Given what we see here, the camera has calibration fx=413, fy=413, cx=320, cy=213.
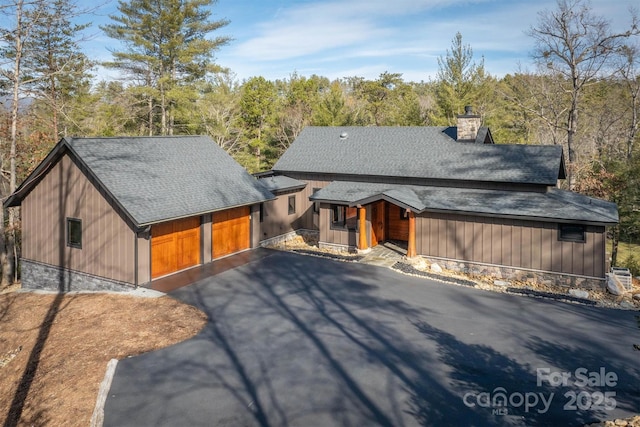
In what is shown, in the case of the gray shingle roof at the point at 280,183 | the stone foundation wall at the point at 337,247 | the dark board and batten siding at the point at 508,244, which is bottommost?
the stone foundation wall at the point at 337,247

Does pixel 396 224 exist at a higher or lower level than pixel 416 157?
lower

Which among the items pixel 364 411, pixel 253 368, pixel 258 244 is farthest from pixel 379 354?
pixel 258 244

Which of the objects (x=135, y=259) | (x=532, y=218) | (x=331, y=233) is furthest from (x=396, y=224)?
(x=135, y=259)

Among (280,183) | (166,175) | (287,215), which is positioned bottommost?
(287,215)

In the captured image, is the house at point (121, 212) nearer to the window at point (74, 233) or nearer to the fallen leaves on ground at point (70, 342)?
the window at point (74, 233)

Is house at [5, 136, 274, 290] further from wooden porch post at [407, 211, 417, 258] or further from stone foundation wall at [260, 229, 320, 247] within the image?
wooden porch post at [407, 211, 417, 258]

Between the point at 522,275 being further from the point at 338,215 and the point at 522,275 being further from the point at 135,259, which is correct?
the point at 135,259

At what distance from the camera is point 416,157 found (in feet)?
64.5

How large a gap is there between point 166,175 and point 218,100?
18.9 m

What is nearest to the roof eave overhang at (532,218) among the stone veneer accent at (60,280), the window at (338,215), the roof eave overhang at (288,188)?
the window at (338,215)

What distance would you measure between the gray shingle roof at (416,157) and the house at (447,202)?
0.05 meters

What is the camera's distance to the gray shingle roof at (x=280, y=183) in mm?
19377

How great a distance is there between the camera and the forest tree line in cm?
1972

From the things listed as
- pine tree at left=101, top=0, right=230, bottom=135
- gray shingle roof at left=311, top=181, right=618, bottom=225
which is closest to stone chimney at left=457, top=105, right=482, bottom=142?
gray shingle roof at left=311, top=181, right=618, bottom=225
